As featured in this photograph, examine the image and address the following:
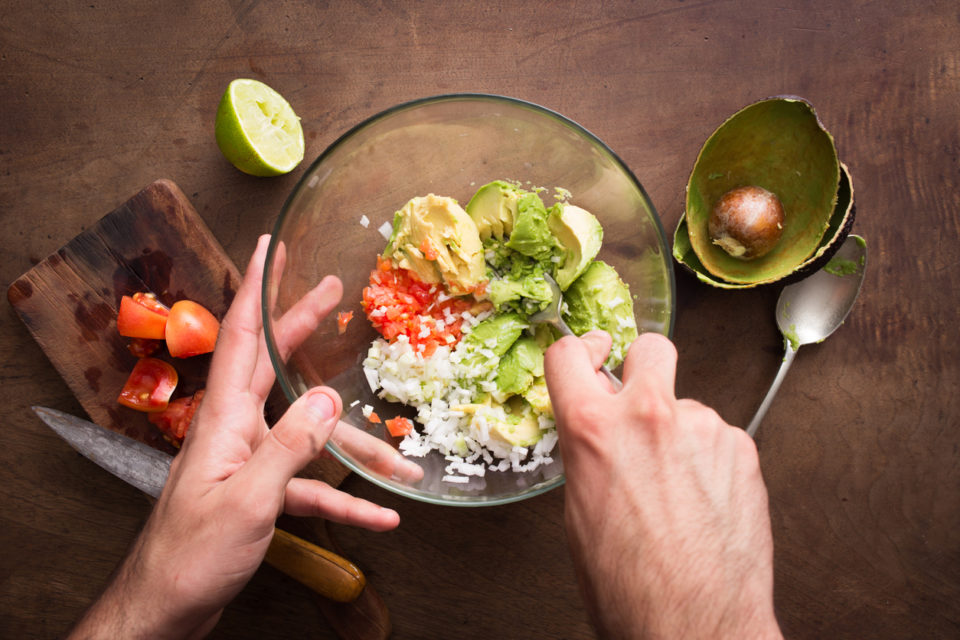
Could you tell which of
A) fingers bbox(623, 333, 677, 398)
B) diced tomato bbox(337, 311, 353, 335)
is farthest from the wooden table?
fingers bbox(623, 333, 677, 398)

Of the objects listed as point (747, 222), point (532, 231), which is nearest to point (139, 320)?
point (532, 231)

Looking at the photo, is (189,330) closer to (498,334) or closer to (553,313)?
(498,334)

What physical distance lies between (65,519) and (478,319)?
1445 millimetres

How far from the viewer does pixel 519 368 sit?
1.59 meters

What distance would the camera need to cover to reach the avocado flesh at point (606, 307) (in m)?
1.56

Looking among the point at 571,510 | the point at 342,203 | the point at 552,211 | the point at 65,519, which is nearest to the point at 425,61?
the point at 342,203

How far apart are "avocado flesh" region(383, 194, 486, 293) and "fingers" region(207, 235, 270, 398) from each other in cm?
40

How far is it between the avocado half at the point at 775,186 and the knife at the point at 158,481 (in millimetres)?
1297

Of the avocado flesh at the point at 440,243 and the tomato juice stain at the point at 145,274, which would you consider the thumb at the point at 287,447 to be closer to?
the avocado flesh at the point at 440,243

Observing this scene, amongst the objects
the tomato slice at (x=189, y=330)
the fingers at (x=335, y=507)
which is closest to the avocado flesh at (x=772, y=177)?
the fingers at (x=335, y=507)

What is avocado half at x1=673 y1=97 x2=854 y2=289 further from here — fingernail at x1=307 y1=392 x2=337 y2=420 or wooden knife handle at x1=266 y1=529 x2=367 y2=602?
wooden knife handle at x1=266 y1=529 x2=367 y2=602

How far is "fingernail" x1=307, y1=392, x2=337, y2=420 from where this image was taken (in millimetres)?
1288

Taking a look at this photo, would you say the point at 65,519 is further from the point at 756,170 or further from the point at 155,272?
the point at 756,170

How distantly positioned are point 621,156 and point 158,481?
63.7 inches
